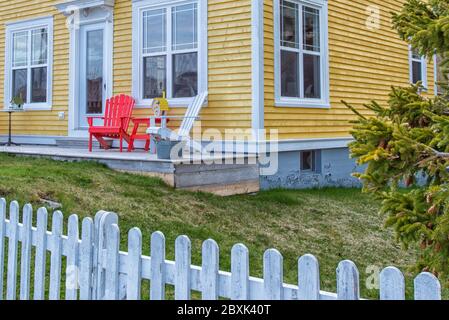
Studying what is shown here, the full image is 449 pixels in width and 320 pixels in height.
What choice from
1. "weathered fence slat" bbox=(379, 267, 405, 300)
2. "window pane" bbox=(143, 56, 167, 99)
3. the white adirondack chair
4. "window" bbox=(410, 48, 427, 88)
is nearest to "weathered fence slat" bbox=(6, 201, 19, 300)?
"weathered fence slat" bbox=(379, 267, 405, 300)

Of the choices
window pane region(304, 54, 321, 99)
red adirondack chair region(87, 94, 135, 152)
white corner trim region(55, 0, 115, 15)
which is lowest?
red adirondack chair region(87, 94, 135, 152)

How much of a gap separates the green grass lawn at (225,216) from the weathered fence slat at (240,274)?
7.01ft

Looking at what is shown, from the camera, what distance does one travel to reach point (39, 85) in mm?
10883

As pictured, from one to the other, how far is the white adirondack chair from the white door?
2.72 metres

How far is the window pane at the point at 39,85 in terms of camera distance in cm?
1076

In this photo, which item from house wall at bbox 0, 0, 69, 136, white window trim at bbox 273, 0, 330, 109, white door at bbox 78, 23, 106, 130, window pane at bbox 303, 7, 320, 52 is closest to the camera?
white window trim at bbox 273, 0, 330, 109

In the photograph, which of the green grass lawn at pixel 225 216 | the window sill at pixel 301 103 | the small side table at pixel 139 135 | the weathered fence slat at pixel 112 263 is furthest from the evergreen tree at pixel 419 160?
the small side table at pixel 139 135

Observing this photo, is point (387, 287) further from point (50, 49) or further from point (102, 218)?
point (50, 49)

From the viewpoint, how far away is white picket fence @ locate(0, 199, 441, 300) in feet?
5.68

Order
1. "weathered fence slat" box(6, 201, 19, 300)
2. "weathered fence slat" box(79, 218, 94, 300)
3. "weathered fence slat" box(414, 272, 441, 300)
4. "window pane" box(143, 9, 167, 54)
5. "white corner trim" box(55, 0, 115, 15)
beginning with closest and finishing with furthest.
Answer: "weathered fence slat" box(414, 272, 441, 300), "weathered fence slat" box(79, 218, 94, 300), "weathered fence slat" box(6, 201, 19, 300), "window pane" box(143, 9, 167, 54), "white corner trim" box(55, 0, 115, 15)

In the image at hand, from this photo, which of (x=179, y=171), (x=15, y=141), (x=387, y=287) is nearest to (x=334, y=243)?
(x=179, y=171)

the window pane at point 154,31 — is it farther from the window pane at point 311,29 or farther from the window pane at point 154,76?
the window pane at point 311,29

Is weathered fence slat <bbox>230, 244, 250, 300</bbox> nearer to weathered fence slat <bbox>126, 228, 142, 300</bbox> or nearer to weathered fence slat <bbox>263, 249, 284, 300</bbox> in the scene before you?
weathered fence slat <bbox>263, 249, 284, 300</bbox>

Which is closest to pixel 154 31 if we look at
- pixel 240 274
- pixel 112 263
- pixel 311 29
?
pixel 311 29
